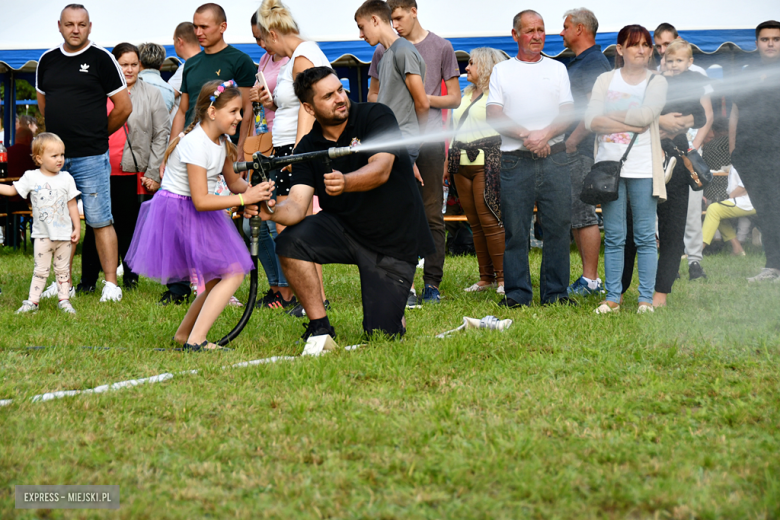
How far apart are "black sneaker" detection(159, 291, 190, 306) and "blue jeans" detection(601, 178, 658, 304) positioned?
3.30m

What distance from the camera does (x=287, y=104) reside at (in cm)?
562

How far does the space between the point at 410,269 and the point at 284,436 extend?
197 centimetres

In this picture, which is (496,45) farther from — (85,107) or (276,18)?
(85,107)

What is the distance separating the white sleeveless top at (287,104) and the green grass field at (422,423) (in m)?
1.50

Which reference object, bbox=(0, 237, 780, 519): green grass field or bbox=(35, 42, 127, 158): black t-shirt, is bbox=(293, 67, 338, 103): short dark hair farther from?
bbox=(35, 42, 127, 158): black t-shirt

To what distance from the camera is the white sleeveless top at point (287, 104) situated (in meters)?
5.50

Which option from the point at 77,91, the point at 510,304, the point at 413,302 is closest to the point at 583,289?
the point at 510,304

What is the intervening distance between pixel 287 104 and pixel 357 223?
1420 mm

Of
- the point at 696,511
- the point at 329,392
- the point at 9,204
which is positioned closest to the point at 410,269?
the point at 329,392

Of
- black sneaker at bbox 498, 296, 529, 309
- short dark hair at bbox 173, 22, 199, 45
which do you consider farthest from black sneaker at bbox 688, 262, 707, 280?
short dark hair at bbox 173, 22, 199, 45

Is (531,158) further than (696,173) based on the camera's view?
Yes

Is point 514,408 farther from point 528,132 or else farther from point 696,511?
point 528,132

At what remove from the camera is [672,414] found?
3156mm

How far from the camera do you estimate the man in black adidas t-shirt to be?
6348 millimetres
